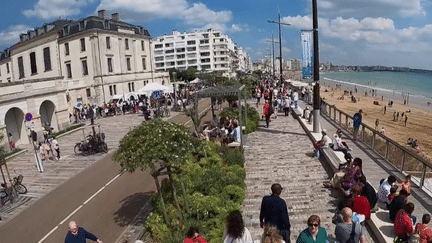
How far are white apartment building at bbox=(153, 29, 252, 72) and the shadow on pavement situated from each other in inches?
4109

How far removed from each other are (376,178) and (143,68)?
45737 mm

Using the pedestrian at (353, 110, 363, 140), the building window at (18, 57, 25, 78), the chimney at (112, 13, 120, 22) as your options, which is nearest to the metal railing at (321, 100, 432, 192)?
the pedestrian at (353, 110, 363, 140)

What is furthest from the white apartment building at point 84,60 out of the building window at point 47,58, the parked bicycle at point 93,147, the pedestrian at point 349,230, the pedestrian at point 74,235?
the pedestrian at point 349,230

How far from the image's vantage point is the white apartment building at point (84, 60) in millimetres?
36031

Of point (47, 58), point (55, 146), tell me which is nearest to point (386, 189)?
point (55, 146)

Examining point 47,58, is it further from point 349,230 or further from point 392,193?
point 349,230

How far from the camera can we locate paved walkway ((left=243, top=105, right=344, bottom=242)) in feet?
28.0

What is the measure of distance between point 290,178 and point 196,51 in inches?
4546

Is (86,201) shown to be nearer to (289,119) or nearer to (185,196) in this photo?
(185,196)

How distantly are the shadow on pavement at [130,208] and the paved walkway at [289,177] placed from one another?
3.59 m

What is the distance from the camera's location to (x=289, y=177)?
37.2 feet

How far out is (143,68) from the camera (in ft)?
171

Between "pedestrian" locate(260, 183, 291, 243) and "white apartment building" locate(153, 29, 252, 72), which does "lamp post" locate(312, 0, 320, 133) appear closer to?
"pedestrian" locate(260, 183, 291, 243)

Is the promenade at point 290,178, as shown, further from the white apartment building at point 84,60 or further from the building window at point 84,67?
the building window at point 84,67
